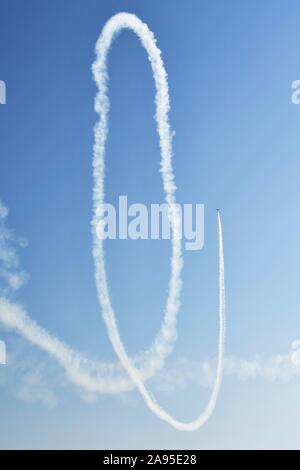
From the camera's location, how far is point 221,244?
35.4m

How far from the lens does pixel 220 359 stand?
3438 cm
